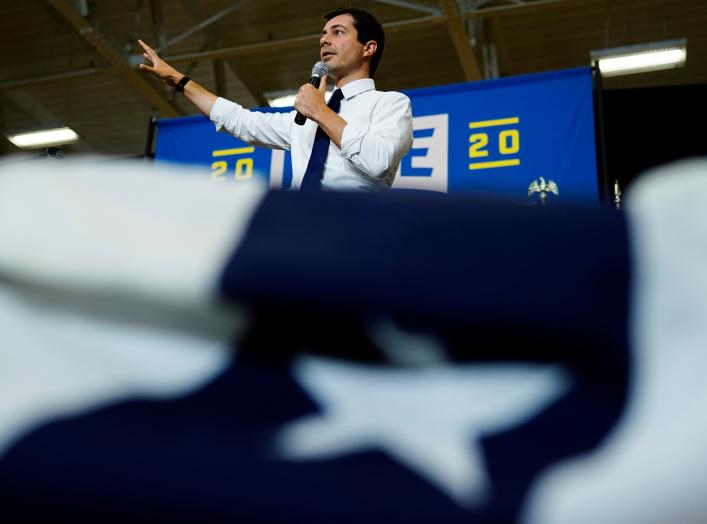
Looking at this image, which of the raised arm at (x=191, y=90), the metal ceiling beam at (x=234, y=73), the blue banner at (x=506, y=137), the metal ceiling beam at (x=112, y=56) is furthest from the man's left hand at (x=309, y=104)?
the metal ceiling beam at (x=234, y=73)

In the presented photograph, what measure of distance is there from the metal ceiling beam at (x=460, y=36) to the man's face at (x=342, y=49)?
3524mm

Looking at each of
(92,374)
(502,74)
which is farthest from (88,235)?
(502,74)

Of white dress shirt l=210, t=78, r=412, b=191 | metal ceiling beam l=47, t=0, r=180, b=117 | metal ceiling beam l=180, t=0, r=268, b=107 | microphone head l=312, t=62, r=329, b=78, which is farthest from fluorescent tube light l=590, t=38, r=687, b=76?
white dress shirt l=210, t=78, r=412, b=191

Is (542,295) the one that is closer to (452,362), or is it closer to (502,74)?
(452,362)

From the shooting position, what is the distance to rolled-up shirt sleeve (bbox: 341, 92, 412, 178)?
143cm

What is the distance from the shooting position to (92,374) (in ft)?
1.27

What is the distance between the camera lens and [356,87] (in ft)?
5.77

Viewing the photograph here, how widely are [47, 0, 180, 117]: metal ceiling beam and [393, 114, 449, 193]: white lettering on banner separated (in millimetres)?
3595

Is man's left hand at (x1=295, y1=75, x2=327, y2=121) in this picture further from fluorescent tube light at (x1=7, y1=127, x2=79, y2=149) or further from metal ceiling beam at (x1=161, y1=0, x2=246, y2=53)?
fluorescent tube light at (x1=7, y1=127, x2=79, y2=149)

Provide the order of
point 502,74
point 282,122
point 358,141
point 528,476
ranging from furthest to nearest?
1. point 502,74
2. point 282,122
3. point 358,141
4. point 528,476

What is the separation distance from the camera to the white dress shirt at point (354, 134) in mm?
1443

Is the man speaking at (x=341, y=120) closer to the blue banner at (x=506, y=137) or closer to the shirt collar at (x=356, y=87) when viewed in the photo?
the shirt collar at (x=356, y=87)

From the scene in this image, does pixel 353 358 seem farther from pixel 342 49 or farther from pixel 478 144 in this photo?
pixel 478 144

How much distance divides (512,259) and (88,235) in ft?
0.69
